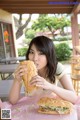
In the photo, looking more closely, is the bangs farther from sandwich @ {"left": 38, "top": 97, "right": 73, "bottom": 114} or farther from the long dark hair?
sandwich @ {"left": 38, "top": 97, "right": 73, "bottom": 114}

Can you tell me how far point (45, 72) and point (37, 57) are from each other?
230 mm

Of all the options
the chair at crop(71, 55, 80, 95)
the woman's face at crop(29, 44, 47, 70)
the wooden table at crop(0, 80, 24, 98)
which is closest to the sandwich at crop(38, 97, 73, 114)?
the woman's face at crop(29, 44, 47, 70)

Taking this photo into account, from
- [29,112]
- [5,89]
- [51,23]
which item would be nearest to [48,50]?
[29,112]

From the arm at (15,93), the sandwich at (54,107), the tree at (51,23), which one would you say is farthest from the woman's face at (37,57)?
the tree at (51,23)

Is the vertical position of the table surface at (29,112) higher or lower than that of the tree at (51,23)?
lower

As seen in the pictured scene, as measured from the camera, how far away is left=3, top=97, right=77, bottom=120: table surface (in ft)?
3.44

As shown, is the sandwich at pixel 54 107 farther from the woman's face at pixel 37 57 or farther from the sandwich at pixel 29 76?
the woman's face at pixel 37 57

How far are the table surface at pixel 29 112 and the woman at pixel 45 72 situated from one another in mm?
76

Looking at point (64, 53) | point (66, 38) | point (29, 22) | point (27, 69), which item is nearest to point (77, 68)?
point (27, 69)

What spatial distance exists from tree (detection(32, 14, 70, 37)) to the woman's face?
974cm

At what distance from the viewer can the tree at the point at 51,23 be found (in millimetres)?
11094

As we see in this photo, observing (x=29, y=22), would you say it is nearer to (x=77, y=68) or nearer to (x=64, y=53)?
(x=64, y=53)

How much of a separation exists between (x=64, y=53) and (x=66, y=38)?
127 cm

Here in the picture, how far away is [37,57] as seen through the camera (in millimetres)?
1312
